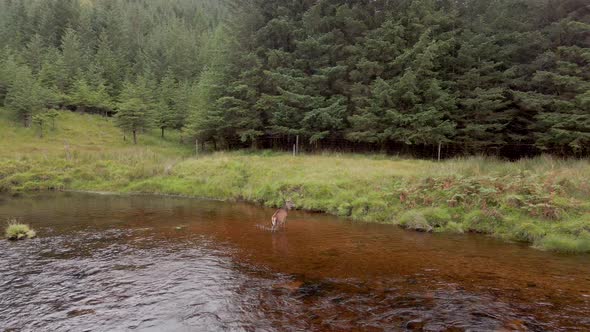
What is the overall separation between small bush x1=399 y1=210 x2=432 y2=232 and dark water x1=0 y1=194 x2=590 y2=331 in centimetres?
61

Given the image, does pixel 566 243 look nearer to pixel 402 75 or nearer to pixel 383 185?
pixel 383 185

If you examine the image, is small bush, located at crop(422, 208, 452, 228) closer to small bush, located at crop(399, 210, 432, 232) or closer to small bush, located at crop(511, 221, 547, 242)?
small bush, located at crop(399, 210, 432, 232)

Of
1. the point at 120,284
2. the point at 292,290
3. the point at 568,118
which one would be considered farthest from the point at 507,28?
the point at 120,284

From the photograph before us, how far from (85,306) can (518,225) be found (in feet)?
41.9

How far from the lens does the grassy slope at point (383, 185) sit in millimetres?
12273

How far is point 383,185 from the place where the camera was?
54.7 ft

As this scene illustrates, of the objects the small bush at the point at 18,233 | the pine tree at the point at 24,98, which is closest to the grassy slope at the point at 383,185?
the small bush at the point at 18,233

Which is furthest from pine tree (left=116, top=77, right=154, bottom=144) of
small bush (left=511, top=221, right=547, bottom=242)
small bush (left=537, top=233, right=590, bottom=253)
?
small bush (left=537, top=233, right=590, bottom=253)

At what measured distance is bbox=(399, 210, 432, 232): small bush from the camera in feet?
43.1

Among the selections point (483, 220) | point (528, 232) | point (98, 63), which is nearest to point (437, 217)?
point (483, 220)

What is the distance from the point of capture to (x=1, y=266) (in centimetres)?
880

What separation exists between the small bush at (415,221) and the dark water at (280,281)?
2.02 ft

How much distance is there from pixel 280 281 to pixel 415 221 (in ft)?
23.5

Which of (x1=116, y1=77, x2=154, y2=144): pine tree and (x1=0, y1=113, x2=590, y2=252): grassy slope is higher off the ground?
(x1=116, y1=77, x2=154, y2=144): pine tree
